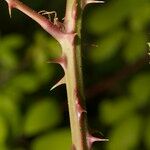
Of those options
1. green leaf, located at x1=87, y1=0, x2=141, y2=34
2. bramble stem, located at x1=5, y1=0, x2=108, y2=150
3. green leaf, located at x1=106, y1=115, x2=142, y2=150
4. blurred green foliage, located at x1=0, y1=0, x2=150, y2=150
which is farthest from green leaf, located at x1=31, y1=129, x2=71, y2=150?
bramble stem, located at x1=5, y1=0, x2=108, y2=150

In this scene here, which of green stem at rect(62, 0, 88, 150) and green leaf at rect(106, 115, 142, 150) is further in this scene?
green leaf at rect(106, 115, 142, 150)

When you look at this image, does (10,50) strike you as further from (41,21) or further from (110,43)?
(41,21)

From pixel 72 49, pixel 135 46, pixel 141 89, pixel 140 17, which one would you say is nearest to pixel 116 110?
pixel 141 89

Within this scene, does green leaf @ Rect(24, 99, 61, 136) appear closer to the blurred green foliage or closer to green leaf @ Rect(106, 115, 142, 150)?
the blurred green foliage

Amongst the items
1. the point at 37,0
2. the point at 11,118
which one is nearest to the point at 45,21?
the point at 11,118

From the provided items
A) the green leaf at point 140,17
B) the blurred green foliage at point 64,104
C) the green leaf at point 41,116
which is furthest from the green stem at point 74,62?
the green leaf at point 140,17

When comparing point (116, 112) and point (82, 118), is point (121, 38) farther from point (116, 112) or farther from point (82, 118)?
point (82, 118)
